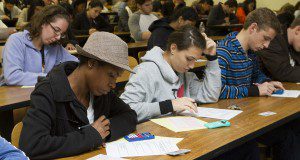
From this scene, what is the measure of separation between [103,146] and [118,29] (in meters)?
6.55

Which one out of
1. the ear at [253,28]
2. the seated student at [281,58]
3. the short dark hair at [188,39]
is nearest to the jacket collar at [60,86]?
the short dark hair at [188,39]

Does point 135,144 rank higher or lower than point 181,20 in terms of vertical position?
lower

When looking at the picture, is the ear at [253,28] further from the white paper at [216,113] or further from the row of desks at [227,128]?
the white paper at [216,113]

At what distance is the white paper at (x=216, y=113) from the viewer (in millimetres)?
2335

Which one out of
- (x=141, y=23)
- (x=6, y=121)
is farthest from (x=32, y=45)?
(x=141, y=23)

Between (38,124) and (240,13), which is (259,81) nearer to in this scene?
(38,124)

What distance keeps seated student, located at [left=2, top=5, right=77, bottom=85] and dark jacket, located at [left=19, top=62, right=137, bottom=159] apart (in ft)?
4.60

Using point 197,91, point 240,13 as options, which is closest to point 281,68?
point 197,91

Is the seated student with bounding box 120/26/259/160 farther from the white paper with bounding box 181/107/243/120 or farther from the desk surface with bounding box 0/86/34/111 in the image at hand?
the desk surface with bounding box 0/86/34/111

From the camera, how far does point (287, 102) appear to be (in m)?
2.68

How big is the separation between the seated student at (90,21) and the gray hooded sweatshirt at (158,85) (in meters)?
4.40

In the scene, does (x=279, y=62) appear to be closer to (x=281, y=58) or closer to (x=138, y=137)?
(x=281, y=58)

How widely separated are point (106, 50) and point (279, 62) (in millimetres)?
2067

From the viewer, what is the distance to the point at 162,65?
2.47 metres
